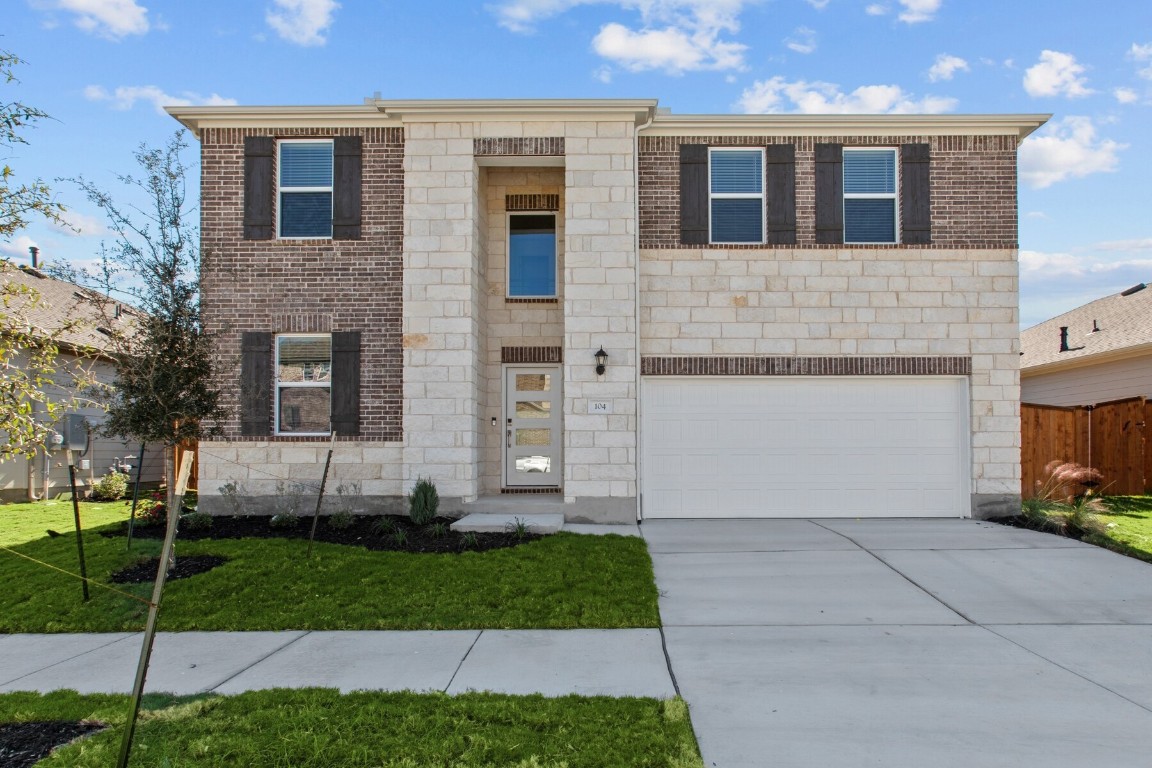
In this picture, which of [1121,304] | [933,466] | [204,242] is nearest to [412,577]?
[204,242]

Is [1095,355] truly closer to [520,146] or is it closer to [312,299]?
[520,146]

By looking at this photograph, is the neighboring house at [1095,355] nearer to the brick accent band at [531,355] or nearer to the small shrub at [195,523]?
the brick accent band at [531,355]

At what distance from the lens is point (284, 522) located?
10961mm

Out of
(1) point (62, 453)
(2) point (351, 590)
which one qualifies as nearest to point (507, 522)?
(2) point (351, 590)

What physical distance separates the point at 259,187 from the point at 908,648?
10.6 metres

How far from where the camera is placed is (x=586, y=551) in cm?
905

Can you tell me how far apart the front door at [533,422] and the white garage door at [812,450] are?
1.67 meters

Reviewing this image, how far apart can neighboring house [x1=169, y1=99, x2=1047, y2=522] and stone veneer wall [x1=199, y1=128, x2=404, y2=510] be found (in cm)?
3

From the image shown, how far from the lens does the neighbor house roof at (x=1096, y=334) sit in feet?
55.5

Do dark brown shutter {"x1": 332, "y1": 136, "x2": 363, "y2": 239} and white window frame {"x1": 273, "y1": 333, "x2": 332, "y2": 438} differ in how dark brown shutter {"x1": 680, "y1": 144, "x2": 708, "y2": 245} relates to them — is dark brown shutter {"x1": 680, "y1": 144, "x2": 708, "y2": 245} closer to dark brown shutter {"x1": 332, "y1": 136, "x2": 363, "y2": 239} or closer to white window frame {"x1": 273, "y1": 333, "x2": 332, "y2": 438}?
dark brown shutter {"x1": 332, "y1": 136, "x2": 363, "y2": 239}

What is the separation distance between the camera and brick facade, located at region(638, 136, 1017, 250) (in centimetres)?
1192


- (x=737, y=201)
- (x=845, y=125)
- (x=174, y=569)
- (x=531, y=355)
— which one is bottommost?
(x=174, y=569)

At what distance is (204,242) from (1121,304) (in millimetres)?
20764

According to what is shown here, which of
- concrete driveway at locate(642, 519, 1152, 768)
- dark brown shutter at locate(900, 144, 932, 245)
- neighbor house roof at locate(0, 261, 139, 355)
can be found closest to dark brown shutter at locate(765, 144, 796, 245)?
dark brown shutter at locate(900, 144, 932, 245)
